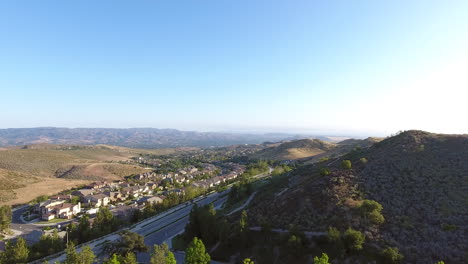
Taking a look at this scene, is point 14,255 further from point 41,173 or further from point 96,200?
point 41,173

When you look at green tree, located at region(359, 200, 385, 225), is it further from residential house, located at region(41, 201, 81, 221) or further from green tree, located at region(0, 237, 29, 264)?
residential house, located at region(41, 201, 81, 221)

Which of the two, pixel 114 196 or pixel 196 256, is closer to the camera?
pixel 196 256

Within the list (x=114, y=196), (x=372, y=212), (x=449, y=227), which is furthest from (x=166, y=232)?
(x=114, y=196)

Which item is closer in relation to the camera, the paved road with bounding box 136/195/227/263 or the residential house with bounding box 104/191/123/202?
the paved road with bounding box 136/195/227/263

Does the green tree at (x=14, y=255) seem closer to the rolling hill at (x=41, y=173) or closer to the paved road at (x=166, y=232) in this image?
the paved road at (x=166, y=232)

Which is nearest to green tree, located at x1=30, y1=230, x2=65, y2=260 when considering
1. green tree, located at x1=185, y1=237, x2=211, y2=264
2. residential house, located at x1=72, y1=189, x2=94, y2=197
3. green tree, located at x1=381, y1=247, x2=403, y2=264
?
green tree, located at x1=185, y1=237, x2=211, y2=264

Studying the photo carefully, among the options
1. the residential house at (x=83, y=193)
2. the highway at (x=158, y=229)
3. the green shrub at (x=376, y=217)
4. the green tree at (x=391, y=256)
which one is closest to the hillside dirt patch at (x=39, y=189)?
the residential house at (x=83, y=193)
